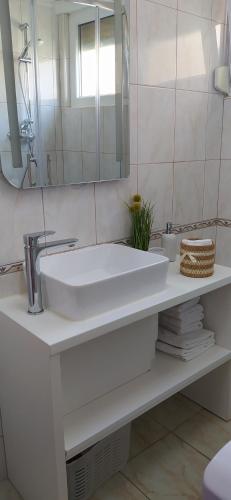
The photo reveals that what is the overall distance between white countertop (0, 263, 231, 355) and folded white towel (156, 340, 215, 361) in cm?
35

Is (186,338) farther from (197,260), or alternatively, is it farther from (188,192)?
(188,192)

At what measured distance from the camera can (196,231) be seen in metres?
2.10

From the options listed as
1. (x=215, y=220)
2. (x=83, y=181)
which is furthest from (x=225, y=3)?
(x=83, y=181)

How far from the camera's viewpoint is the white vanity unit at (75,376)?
45.2 inches

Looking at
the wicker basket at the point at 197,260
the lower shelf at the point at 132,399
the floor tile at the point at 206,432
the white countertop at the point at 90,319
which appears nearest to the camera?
the white countertop at the point at 90,319

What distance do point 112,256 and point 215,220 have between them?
824mm

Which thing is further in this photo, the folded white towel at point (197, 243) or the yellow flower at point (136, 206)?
the yellow flower at point (136, 206)

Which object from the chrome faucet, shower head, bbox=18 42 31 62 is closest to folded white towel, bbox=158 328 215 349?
the chrome faucet

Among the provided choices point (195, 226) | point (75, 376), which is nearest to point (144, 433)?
point (75, 376)

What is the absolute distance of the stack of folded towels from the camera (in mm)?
1710

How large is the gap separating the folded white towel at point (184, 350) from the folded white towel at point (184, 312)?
0.45ft

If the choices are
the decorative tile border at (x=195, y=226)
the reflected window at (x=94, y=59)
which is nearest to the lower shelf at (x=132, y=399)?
the decorative tile border at (x=195, y=226)

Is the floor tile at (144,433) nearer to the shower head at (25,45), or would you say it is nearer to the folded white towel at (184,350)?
the folded white towel at (184,350)

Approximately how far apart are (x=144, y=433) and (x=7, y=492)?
62cm
